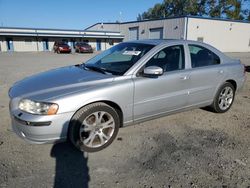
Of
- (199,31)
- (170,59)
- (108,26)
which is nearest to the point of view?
(170,59)

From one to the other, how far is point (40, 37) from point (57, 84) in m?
36.1

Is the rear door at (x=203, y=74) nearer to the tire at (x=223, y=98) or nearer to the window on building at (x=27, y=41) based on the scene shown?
the tire at (x=223, y=98)

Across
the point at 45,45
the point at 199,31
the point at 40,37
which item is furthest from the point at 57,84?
the point at 45,45

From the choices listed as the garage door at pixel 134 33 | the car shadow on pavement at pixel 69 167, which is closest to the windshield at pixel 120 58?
the car shadow on pavement at pixel 69 167

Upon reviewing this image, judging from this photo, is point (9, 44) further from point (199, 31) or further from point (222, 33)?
point (222, 33)

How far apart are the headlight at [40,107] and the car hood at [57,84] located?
0.08 m

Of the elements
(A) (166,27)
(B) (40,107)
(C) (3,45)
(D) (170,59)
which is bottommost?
(B) (40,107)

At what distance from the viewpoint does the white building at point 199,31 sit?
1155 inches

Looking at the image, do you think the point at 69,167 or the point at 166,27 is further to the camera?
the point at 166,27

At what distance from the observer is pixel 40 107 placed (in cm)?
285

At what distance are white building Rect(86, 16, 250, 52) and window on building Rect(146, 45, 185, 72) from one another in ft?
87.3

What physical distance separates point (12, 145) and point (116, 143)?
162 centimetres

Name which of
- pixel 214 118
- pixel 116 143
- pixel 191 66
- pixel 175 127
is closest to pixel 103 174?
pixel 116 143

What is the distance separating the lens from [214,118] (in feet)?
15.2
